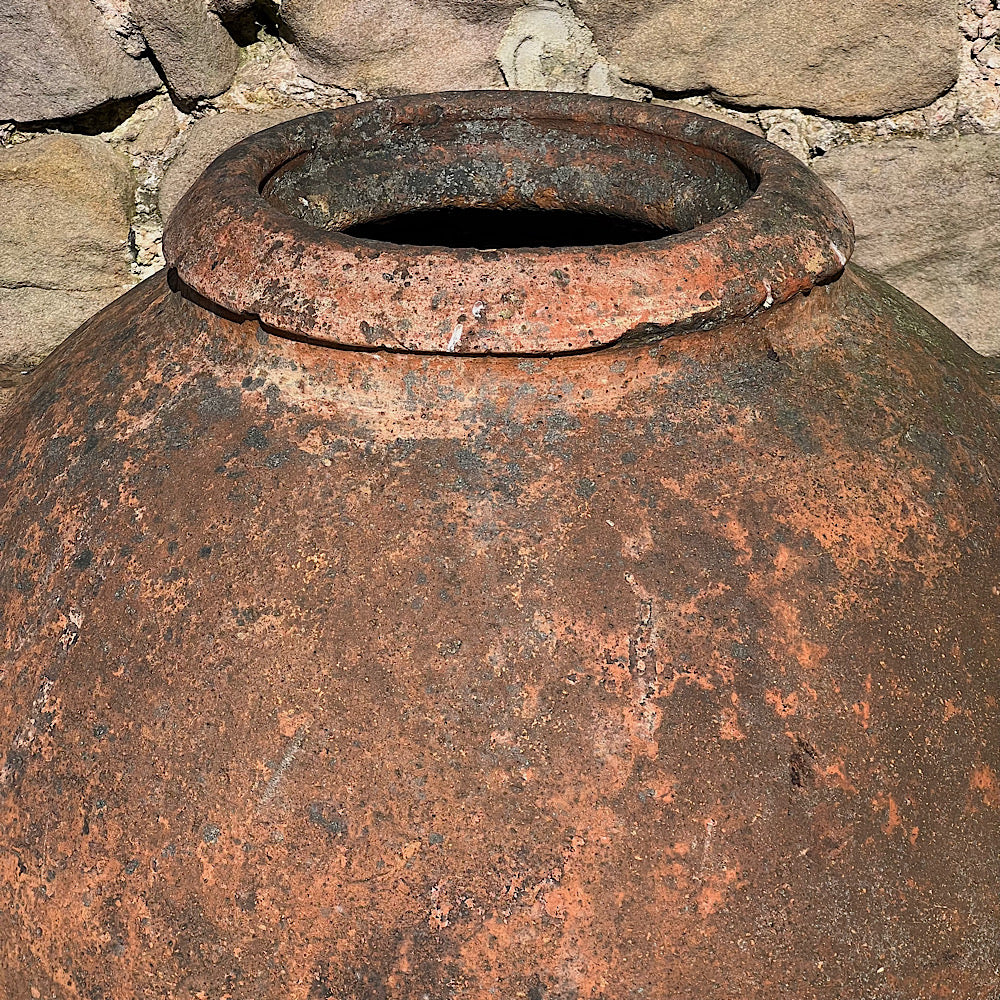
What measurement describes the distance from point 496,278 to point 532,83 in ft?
3.97

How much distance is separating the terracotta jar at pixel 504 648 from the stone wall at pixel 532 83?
0.97m

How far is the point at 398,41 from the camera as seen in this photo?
6.79 ft

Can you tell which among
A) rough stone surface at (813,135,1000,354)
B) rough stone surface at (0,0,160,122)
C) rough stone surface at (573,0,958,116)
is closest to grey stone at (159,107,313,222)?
rough stone surface at (0,0,160,122)

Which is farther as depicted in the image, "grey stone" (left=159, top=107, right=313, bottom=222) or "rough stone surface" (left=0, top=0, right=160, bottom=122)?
"grey stone" (left=159, top=107, right=313, bottom=222)

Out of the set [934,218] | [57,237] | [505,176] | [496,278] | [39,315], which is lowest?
[39,315]

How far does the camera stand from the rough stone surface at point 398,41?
202 centimetres

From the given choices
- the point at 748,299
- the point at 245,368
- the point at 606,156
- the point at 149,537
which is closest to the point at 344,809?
the point at 149,537

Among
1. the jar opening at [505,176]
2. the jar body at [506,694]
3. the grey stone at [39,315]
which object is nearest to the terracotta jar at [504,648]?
the jar body at [506,694]

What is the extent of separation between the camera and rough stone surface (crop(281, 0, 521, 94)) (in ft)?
6.63

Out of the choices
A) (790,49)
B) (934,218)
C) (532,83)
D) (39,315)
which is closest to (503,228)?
(532,83)

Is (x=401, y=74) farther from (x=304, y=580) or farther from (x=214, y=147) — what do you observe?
(x=304, y=580)

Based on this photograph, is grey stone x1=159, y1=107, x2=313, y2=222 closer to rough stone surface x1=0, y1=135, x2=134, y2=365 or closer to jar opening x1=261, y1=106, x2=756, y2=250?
rough stone surface x1=0, y1=135, x2=134, y2=365

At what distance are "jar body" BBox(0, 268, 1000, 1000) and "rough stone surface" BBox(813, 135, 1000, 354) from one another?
3.57 feet

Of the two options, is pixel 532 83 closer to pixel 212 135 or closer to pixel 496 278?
pixel 212 135
